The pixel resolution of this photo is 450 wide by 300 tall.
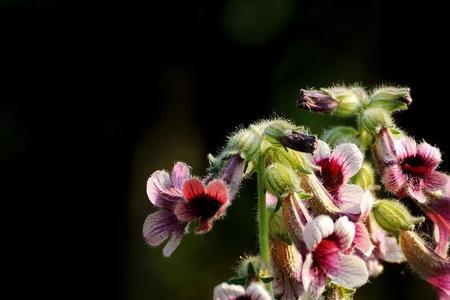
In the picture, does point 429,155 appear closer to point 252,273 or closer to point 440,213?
point 440,213

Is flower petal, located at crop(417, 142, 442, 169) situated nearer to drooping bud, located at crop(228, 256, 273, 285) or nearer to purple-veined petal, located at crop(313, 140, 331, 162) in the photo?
purple-veined petal, located at crop(313, 140, 331, 162)

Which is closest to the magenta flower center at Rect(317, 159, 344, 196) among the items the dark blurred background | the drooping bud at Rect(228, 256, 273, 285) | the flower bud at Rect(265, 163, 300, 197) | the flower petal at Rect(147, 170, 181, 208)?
the flower bud at Rect(265, 163, 300, 197)

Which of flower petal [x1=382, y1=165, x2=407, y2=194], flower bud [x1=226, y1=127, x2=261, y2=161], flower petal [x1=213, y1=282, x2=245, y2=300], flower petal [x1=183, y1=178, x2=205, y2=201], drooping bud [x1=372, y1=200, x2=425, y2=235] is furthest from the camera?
drooping bud [x1=372, y1=200, x2=425, y2=235]

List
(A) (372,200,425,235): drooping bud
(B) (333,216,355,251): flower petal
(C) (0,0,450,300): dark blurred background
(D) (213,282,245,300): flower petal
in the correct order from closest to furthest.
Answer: (D) (213,282,245,300): flower petal → (B) (333,216,355,251): flower petal → (A) (372,200,425,235): drooping bud → (C) (0,0,450,300): dark blurred background

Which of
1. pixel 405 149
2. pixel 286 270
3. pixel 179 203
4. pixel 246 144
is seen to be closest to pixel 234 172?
pixel 246 144

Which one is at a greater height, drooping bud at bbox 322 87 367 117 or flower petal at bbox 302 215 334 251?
drooping bud at bbox 322 87 367 117

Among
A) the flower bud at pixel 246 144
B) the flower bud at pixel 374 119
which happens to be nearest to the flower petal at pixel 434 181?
the flower bud at pixel 374 119

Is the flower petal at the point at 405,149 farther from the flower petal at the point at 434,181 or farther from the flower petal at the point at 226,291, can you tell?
the flower petal at the point at 226,291
